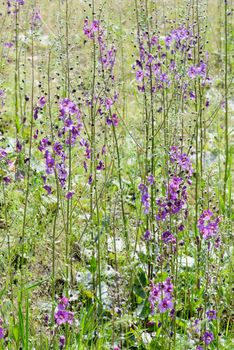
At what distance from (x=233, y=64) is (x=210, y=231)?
5220 mm

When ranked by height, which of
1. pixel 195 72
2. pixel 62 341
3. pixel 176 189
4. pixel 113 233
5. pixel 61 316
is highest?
pixel 195 72

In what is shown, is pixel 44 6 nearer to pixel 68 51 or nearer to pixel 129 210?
pixel 129 210

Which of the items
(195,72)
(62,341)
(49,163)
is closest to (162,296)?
(62,341)

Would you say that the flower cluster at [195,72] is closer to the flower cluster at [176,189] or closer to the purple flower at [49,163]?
the flower cluster at [176,189]

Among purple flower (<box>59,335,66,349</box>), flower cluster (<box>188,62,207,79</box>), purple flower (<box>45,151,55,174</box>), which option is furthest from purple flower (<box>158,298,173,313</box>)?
flower cluster (<box>188,62,207,79</box>)

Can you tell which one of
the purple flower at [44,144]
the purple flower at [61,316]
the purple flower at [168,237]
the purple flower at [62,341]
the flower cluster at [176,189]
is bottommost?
the purple flower at [62,341]

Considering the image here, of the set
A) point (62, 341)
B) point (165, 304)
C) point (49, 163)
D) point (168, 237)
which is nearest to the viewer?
point (165, 304)

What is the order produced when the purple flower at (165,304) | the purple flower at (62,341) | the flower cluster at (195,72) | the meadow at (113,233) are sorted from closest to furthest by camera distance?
1. the purple flower at (165,304)
2. the purple flower at (62,341)
3. the meadow at (113,233)
4. the flower cluster at (195,72)

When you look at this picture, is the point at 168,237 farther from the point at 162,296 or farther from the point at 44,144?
the point at 44,144

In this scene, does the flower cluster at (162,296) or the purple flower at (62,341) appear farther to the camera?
the purple flower at (62,341)

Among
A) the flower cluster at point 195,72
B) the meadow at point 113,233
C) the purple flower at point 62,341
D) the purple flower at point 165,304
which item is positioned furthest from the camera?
the flower cluster at point 195,72

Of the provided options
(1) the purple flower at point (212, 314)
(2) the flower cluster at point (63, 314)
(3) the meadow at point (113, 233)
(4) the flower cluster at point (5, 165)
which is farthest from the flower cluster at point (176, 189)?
(4) the flower cluster at point (5, 165)

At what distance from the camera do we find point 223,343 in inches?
120

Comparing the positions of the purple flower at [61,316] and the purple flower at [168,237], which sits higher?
the purple flower at [168,237]
